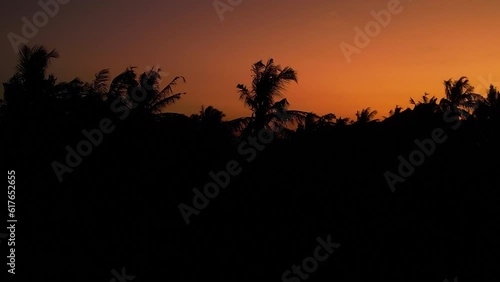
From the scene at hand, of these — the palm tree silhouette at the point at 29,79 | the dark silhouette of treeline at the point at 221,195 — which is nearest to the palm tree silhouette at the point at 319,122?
Result: the dark silhouette of treeline at the point at 221,195

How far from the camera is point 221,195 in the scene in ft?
52.1

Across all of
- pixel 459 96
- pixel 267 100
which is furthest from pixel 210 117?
pixel 459 96

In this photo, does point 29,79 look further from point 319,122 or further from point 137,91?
point 319,122

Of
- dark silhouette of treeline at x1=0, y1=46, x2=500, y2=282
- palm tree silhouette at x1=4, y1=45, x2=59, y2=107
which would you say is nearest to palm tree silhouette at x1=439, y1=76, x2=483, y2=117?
dark silhouette of treeline at x1=0, y1=46, x2=500, y2=282

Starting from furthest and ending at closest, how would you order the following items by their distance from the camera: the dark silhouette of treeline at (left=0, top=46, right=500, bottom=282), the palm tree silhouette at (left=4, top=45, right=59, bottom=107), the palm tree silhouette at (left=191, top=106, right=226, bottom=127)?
the palm tree silhouette at (left=191, top=106, right=226, bottom=127) < the palm tree silhouette at (left=4, top=45, right=59, bottom=107) < the dark silhouette of treeline at (left=0, top=46, right=500, bottom=282)

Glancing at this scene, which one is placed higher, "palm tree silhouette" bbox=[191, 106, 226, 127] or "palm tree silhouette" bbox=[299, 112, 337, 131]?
"palm tree silhouette" bbox=[191, 106, 226, 127]

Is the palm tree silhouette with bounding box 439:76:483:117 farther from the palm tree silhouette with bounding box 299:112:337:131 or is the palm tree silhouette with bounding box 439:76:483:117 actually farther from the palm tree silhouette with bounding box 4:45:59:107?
the palm tree silhouette with bounding box 4:45:59:107

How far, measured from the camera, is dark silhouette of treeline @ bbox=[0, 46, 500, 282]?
13297 mm

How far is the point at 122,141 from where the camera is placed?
55.0ft

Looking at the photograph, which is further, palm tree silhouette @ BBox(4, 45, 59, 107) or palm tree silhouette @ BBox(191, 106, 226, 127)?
palm tree silhouette @ BBox(191, 106, 226, 127)

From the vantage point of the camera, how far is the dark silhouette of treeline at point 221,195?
43.6 feet

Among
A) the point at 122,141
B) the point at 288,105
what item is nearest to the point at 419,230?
the point at 288,105

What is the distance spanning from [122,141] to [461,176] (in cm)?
1348

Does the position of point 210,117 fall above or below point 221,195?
above
